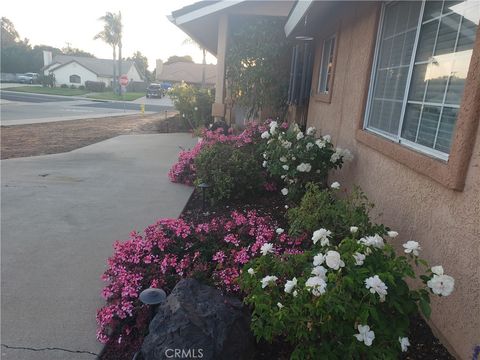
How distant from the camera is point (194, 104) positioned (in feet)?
49.7

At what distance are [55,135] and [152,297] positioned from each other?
482 inches

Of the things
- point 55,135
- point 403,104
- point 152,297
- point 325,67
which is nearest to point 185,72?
point 55,135

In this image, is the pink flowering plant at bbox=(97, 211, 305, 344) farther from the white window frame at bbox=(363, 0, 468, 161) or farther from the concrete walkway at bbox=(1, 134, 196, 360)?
the white window frame at bbox=(363, 0, 468, 161)

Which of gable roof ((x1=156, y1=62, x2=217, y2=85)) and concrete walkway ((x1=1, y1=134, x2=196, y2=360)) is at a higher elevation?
gable roof ((x1=156, y1=62, x2=217, y2=85))

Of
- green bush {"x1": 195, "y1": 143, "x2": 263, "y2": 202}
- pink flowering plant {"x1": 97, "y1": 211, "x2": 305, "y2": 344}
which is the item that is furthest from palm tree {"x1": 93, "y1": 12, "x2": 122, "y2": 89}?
pink flowering plant {"x1": 97, "y1": 211, "x2": 305, "y2": 344}

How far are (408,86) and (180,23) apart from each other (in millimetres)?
6530

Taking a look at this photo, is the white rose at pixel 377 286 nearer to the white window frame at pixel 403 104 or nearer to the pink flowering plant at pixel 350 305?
the pink flowering plant at pixel 350 305

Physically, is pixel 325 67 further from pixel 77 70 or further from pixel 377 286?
pixel 77 70

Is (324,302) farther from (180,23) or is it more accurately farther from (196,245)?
(180,23)

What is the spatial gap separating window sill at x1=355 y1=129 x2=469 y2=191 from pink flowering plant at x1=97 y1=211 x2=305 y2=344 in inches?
43.1

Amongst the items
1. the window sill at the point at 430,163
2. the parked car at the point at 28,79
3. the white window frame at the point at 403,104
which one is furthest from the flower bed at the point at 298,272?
the parked car at the point at 28,79

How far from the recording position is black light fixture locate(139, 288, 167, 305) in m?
2.55

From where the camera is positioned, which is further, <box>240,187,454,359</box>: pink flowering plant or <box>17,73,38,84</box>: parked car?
<box>17,73,38,84</box>: parked car

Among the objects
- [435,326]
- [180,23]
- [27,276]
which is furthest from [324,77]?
[27,276]
